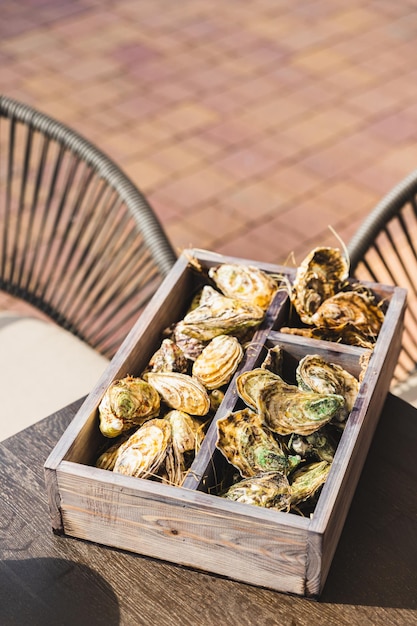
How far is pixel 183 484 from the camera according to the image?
0.86 m

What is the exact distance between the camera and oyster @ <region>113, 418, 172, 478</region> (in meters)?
0.88

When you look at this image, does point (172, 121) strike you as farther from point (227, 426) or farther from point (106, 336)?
point (227, 426)

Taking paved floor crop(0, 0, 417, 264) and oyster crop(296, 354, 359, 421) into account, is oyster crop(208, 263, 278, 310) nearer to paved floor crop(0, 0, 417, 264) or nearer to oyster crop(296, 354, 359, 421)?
oyster crop(296, 354, 359, 421)

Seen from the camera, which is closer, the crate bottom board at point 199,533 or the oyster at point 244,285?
the crate bottom board at point 199,533

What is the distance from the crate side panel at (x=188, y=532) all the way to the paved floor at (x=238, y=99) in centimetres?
159

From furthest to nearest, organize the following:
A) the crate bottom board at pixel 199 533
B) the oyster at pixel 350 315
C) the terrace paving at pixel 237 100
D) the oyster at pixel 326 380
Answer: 1. the terrace paving at pixel 237 100
2. the oyster at pixel 350 315
3. the oyster at pixel 326 380
4. the crate bottom board at pixel 199 533

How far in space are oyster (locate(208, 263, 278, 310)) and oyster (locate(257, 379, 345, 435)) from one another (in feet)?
0.69

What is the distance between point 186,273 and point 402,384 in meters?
0.51

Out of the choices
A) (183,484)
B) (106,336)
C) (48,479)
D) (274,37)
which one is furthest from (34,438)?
(274,37)

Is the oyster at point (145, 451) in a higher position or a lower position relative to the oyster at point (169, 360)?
higher

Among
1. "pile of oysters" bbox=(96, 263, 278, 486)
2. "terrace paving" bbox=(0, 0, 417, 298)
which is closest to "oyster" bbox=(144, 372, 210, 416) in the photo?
"pile of oysters" bbox=(96, 263, 278, 486)

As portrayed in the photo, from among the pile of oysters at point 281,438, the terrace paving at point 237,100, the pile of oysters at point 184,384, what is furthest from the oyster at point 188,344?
the terrace paving at point 237,100

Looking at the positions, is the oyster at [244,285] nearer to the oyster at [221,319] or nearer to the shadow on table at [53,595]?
the oyster at [221,319]

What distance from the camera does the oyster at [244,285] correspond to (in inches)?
43.7
